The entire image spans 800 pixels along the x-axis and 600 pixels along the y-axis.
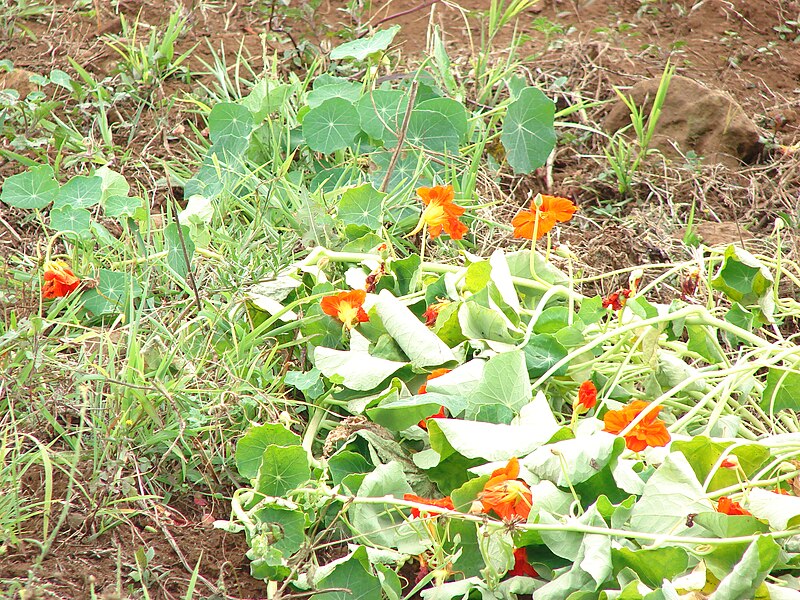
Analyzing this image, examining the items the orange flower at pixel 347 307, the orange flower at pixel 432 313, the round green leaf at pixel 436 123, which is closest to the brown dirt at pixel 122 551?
the orange flower at pixel 347 307

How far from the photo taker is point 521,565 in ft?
4.61

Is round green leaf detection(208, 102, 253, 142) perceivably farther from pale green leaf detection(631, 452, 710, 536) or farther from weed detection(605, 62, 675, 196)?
pale green leaf detection(631, 452, 710, 536)

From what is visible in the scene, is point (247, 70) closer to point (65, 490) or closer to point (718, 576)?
point (65, 490)

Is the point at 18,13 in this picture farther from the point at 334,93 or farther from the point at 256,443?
the point at 256,443

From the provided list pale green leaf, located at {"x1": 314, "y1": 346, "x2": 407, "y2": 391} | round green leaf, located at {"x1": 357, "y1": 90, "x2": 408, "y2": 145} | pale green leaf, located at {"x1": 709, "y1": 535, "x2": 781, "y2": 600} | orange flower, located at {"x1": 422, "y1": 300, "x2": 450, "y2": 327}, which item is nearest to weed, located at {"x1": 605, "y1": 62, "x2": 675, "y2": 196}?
round green leaf, located at {"x1": 357, "y1": 90, "x2": 408, "y2": 145}

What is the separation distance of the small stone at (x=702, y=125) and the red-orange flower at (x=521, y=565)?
1830 millimetres

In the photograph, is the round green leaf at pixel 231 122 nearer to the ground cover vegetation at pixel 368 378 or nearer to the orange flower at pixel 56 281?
the ground cover vegetation at pixel 368 378

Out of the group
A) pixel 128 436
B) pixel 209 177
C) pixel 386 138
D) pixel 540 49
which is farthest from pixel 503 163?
pixel 128 436

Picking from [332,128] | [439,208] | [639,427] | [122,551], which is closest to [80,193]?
[332,128]

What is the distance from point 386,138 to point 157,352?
3.27ft

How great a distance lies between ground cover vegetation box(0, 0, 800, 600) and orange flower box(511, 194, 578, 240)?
0.04 feet

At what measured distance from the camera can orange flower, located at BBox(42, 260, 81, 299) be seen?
189cm

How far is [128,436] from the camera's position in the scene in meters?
1.62

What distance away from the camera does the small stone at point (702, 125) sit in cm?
Answer: 279
